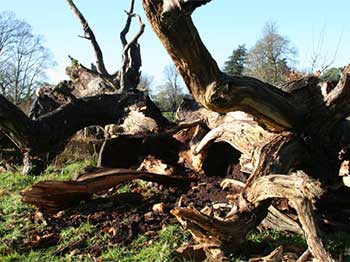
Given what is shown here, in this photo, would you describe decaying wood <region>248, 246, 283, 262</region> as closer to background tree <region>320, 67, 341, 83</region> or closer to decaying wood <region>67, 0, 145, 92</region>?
background tree <region>320, 67, 341, 83</region>

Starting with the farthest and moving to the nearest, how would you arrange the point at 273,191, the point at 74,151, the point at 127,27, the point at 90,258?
the point at 127,27
the point at 74,151
the point at 90,258
the point at 273,191

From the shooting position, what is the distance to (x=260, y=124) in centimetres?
426

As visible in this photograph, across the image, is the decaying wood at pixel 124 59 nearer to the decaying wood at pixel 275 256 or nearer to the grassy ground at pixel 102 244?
the grassy ground at pixel 102 244

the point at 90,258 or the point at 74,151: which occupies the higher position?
the point at 74,151

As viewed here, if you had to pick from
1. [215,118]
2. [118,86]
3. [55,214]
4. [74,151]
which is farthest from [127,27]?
[55,214]

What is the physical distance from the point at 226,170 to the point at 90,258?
81.6 inches

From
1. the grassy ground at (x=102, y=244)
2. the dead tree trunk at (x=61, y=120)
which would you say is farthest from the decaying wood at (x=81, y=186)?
the dead tree trunk at (x=61, y=120)

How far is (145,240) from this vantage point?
3.97 meters

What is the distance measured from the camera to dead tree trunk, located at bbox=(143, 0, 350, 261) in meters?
3.11

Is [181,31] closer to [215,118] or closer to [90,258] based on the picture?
[90,258]

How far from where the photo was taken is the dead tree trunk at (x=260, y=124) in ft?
10.2

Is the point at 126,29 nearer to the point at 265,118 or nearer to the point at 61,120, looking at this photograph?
the point at 61,120

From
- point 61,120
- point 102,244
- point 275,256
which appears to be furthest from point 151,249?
point 61,120

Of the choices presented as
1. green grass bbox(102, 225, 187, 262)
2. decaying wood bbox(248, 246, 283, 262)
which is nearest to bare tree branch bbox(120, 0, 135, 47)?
green grass bbox(102, 225, 187, 262)
